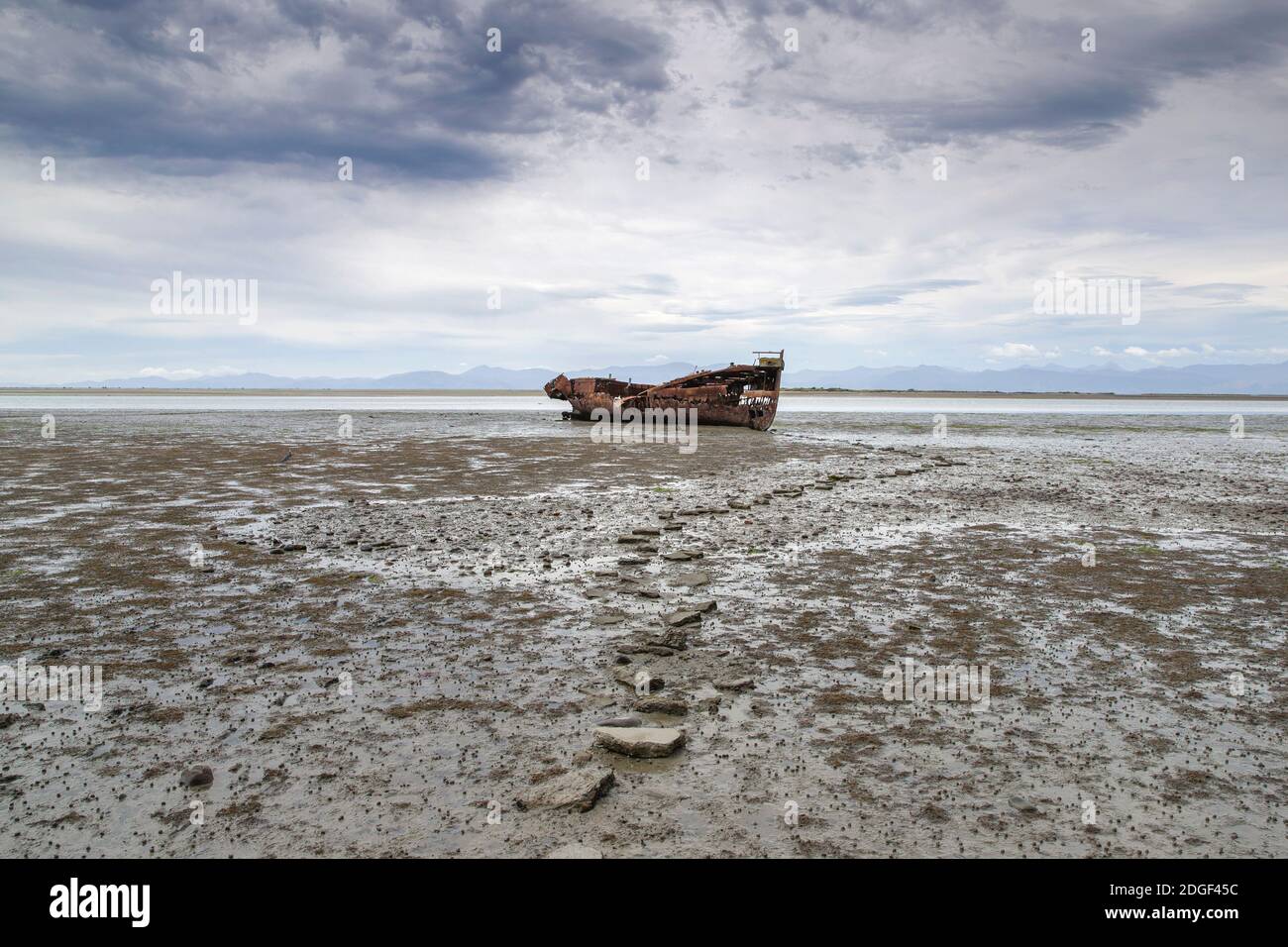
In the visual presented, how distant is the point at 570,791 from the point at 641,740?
A: 73cm

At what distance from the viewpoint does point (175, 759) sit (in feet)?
15.6

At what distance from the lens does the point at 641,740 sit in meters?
4.85

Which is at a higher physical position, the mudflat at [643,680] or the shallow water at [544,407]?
the shallow water at [544,407]

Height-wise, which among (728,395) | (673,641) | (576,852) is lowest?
(576,852)

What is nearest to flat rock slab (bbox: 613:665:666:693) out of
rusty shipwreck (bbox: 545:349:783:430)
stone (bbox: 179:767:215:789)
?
stone (bbox: 179:767:215:789)

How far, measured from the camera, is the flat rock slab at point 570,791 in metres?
4.14

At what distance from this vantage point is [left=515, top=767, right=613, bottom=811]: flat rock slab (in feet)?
13.6

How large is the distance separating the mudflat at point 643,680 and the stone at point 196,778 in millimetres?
27

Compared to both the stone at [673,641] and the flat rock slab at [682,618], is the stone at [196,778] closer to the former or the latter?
the stone at [673,641]

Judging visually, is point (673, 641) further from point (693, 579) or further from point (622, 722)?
point (693, 579)

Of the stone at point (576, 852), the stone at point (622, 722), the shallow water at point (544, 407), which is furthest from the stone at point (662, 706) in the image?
the shallow water at point (544, 407)

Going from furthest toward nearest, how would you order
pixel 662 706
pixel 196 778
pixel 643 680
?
pixel 643 680, pixel 662 706, pixel 196 778

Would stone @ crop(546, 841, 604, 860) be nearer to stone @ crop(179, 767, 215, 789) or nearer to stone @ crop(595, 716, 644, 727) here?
stone @ crop(595, 716, 644, 727)

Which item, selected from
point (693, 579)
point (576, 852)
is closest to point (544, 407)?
point (693, 579)
